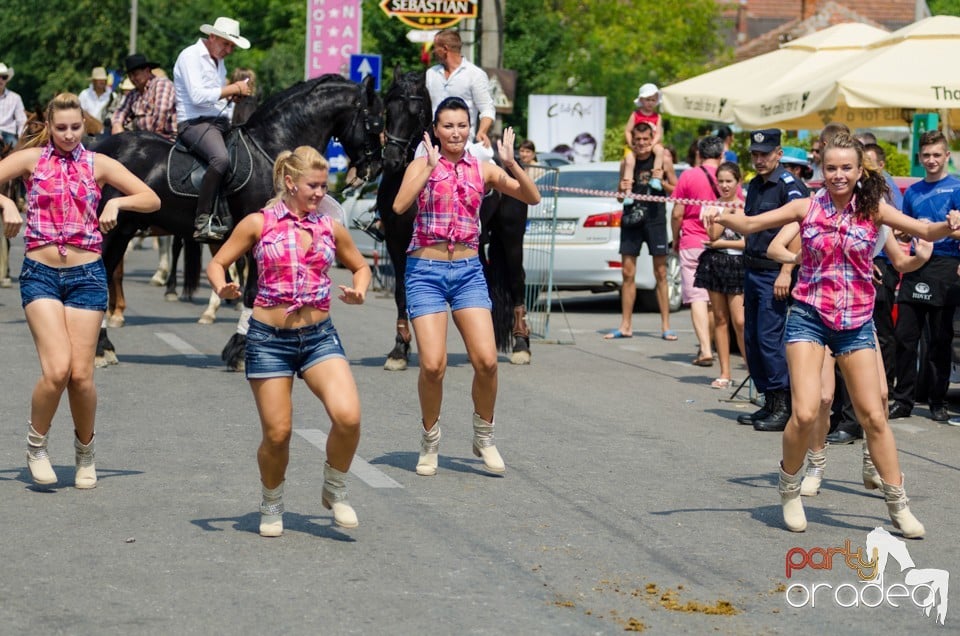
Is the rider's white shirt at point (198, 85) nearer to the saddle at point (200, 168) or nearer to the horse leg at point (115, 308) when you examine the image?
the saddle at point (200, 168)

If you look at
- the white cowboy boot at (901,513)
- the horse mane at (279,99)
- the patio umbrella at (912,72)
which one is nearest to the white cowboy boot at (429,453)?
the white cowboy boot at (901,513)

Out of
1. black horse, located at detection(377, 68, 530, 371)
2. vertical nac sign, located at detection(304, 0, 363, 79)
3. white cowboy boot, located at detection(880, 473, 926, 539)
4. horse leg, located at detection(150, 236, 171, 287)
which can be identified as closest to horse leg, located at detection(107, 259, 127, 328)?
black horse, located at detection(377, 68, 530, 371)

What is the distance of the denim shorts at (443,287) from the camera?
890 cm

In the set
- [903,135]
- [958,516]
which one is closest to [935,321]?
[958,516]

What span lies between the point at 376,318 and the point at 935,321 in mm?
7312

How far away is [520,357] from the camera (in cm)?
1433

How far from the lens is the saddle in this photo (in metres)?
13.3

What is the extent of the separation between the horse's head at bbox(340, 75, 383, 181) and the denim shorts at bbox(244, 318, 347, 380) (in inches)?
262

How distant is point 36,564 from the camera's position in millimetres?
6715

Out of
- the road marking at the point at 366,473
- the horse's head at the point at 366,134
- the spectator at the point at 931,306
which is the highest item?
the horse's head at the point at 366,134

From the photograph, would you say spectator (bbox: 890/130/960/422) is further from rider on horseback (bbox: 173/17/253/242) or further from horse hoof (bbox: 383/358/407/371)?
rider on horseback (bbox: 173/17/253/242)

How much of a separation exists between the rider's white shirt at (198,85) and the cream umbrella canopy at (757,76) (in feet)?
21.0

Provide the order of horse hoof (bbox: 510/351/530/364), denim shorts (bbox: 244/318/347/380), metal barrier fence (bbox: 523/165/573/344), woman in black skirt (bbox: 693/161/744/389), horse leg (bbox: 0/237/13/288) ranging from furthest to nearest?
horse leg (bbox: 0/237/13/288), metal barrier fence (bbox: 523/165/573/344), horse hoof (bbox: 510/351/530/364), woman in black skirt (bbox: 693/161/744/389), denim shorts (bbox: 244/318/347/380)

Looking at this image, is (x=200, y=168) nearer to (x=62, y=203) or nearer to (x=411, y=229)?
(x=411, y=229)
